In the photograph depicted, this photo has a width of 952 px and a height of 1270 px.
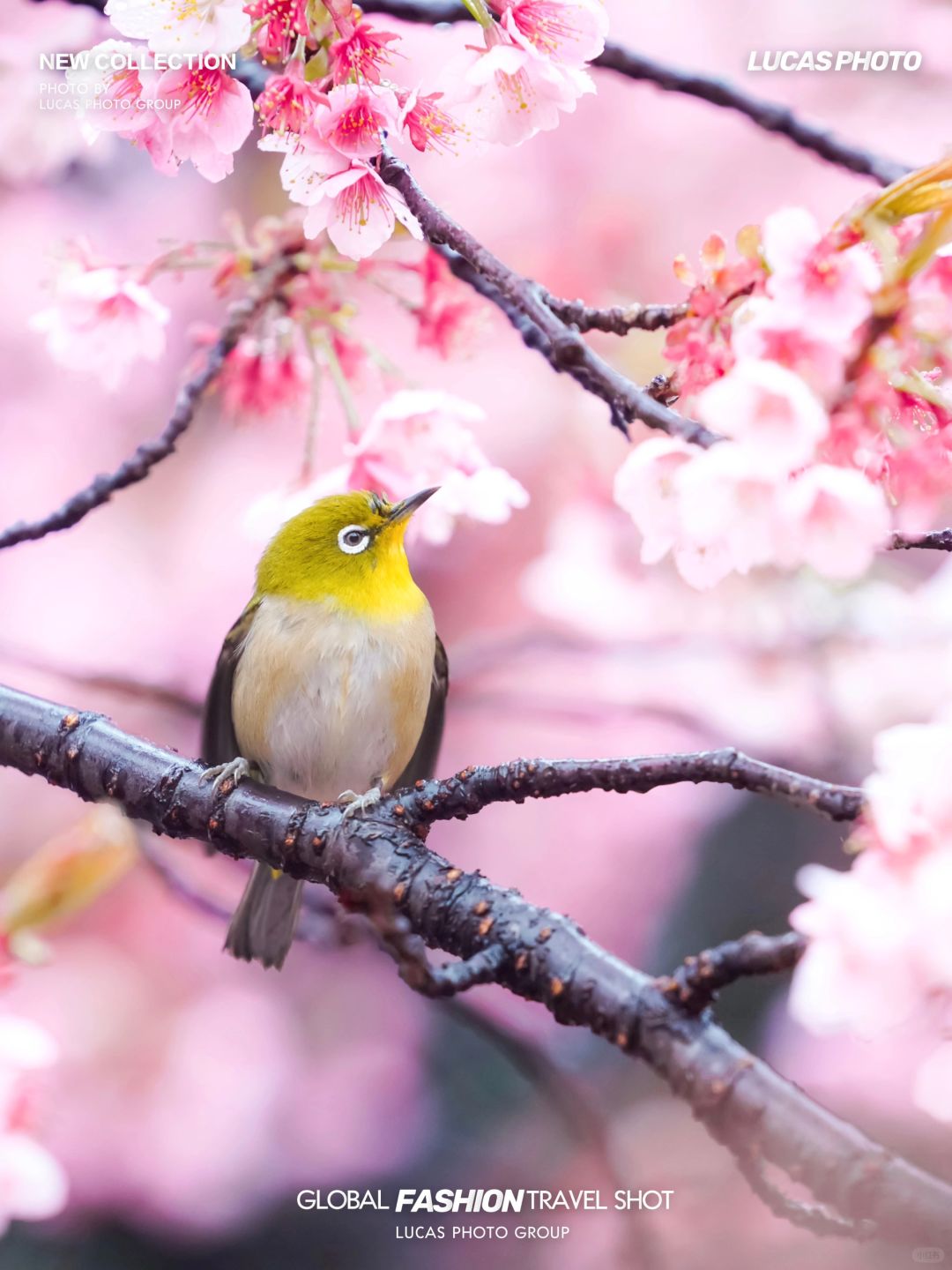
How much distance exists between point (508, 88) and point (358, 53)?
0.06 metres

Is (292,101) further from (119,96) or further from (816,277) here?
(816,277)

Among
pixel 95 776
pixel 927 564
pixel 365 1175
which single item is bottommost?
pixel 365 1175

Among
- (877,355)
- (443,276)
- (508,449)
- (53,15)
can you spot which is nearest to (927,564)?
(508,449)

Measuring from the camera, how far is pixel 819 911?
1.05 ft

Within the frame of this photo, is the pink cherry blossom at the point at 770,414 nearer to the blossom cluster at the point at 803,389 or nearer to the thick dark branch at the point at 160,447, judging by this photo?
the blossom cluster at the point at 803,389

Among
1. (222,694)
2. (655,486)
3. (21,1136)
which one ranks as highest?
(655,486)

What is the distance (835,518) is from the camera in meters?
0.31

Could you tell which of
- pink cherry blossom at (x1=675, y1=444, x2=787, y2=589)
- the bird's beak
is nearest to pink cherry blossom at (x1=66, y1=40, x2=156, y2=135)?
the bird's beak

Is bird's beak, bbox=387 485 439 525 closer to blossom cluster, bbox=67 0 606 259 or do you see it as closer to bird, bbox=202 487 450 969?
bird, bbox=202 487 450 969

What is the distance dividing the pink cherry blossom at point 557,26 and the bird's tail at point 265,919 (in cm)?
50

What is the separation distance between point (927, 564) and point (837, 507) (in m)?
0.61

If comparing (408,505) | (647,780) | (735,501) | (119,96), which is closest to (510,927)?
(647,780)

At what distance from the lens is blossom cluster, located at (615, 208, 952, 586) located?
299mm

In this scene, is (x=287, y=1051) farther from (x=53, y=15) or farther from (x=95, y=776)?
(x=53, y=15)
